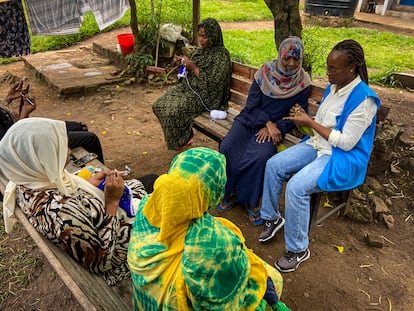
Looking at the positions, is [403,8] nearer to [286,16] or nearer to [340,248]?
[286,16]

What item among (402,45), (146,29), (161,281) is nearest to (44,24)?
(146,29)

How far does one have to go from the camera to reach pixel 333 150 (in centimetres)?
276

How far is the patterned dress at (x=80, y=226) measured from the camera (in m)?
1.80

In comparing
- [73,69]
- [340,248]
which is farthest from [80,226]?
[73,69]

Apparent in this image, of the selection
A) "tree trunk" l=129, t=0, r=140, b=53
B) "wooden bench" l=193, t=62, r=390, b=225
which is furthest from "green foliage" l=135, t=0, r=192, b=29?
"wooden bench" l=193, t=62, r=390, b=225

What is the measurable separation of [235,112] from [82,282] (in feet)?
9.72

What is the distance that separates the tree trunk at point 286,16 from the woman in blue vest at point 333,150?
51.8 inches

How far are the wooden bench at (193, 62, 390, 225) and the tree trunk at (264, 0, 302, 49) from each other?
1.80ft

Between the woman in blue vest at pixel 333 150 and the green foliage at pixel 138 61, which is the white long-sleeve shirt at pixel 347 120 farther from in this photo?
the green foliage at pixel 138 61

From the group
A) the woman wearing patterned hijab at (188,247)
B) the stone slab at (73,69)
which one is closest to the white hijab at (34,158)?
the woman wearing patterned hijab at (188,247)

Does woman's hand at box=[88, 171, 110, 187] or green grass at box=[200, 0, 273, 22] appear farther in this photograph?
green grass at box=[200, 0, 273, 22]

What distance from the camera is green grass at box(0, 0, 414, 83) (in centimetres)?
745

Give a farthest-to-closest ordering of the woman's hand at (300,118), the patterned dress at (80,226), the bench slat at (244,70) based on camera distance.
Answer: the bench slat at (244,70) → the woman's hand at (300,118) → the patterned dress at (80,226)

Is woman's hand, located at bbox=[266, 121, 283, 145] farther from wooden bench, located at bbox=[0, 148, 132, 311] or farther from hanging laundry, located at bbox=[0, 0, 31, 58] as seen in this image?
hanging laundry, located at bbox=[0, 0, 31, 58]
